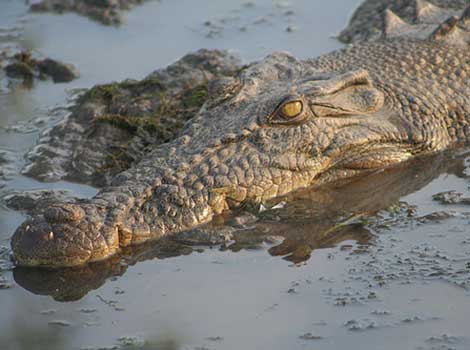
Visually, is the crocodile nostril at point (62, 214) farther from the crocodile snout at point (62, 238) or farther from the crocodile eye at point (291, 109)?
the crocodile eye at point (291, 109)

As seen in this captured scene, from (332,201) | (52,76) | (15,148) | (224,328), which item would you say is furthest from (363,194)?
(52,76)

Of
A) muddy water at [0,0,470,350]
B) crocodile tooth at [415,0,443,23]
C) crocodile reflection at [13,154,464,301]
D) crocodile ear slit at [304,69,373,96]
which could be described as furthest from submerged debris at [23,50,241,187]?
crocodile tooth at [415,0,443,23]

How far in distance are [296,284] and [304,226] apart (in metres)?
0.93

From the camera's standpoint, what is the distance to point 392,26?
9.52m

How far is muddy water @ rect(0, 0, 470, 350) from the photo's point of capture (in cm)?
623

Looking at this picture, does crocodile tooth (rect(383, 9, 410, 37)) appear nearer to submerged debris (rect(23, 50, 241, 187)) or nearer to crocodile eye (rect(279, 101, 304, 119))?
submerged debris (rect(23, 50, 241, 187))

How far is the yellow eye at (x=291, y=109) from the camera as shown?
7.87 m

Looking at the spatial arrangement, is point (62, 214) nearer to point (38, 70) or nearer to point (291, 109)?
point (291, 109)

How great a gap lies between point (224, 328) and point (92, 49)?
19.9 ft

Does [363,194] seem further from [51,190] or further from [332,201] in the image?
[51,190]

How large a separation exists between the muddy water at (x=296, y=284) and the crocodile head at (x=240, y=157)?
6.6 inches

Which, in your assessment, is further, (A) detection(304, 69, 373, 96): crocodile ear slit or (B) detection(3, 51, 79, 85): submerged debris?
(B) detection(3, 51, 79, 85): submerged debris

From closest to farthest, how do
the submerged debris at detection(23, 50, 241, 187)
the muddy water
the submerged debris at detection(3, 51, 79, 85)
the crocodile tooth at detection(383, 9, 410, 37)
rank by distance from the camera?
the muddy water < the submerged debris at detection(23, 50, 241, 187) < the crocodile tooth at detection(383, 9, 410, 37) < the submerged debris at detection(3, 51, 79, 85)

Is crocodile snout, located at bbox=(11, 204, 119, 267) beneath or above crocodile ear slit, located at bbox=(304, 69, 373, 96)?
beneath
